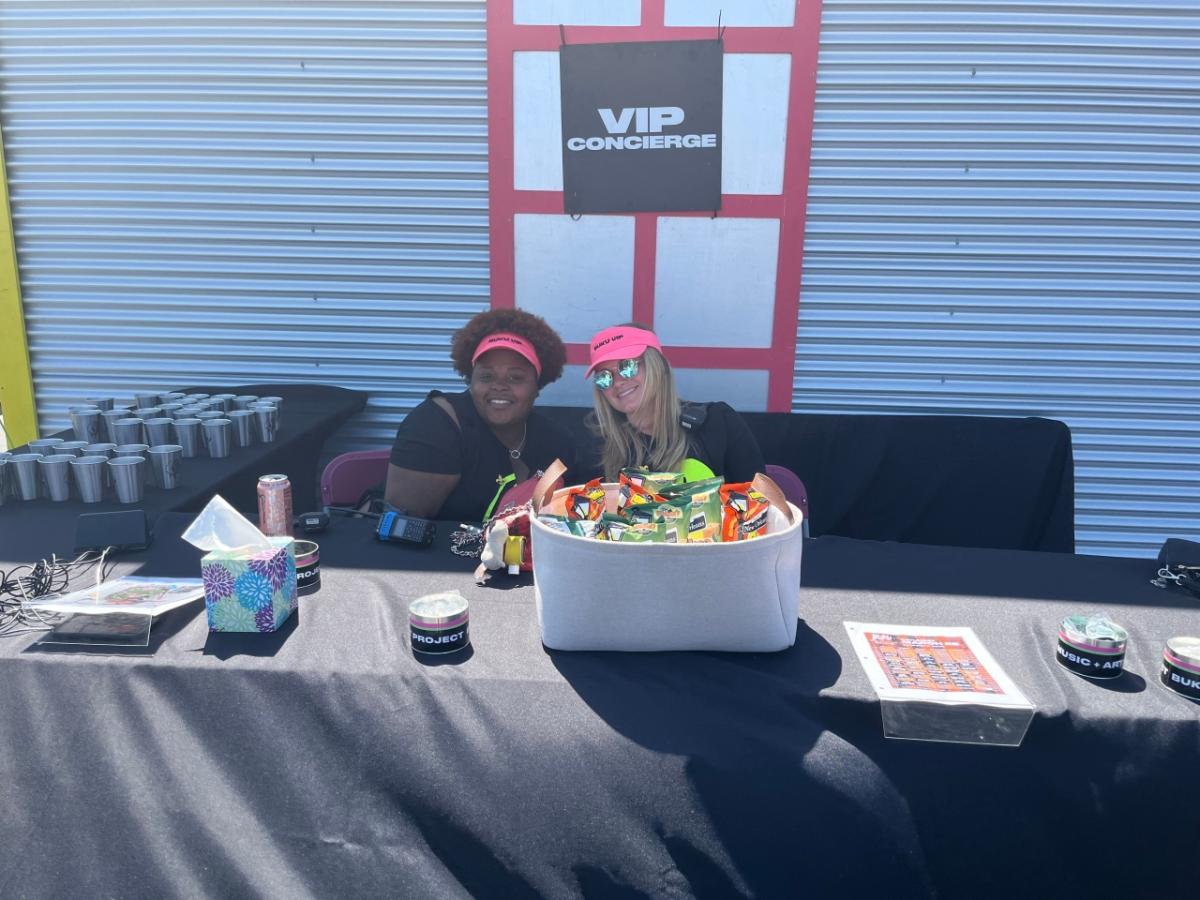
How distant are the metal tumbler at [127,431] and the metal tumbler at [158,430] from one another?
0.11 feet

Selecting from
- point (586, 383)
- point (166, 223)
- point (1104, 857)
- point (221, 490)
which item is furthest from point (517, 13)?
point (1104, 857)

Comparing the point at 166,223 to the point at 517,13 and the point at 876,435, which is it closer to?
the point at 517,13

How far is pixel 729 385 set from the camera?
3527 mm

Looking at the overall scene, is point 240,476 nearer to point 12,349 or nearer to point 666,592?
point 666,592

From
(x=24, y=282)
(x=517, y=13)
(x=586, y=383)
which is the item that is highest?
(x=517, y=13)

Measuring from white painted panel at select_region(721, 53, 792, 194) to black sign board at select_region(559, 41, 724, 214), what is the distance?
0.05m

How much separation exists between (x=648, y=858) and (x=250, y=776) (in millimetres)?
705

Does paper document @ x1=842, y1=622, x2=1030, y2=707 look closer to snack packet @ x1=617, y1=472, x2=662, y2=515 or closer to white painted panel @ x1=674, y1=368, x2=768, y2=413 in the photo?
snack packet @ x1=617, y1=472, x2=662, y2=515

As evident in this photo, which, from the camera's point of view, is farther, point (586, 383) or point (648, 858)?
point (586, 383)

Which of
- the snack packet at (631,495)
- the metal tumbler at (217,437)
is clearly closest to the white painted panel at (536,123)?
the metal tumbler at (217,437)

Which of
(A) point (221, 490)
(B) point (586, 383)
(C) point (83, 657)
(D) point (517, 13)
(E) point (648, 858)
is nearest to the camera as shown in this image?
(E) point (648, 858)

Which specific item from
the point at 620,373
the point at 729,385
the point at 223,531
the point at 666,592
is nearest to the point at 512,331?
the point at 620,373

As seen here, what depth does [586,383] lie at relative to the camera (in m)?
3.58

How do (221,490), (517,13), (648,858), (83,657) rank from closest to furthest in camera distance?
(648,858) < (83,657) < (221,490) < (517,13)
